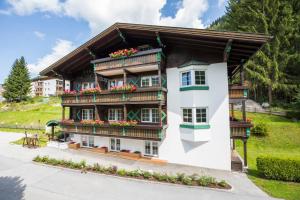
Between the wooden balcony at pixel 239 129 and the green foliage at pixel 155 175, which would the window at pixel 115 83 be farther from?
the wooden balcony at pixel 239 129

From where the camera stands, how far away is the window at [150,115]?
15.0m

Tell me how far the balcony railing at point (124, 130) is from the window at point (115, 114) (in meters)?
1.86

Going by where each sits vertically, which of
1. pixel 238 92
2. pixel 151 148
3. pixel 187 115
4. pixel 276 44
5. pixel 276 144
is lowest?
pixel 276 144

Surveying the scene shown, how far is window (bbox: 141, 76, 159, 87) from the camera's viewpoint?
15.1 m

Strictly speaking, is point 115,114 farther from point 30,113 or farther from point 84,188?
point 30,113

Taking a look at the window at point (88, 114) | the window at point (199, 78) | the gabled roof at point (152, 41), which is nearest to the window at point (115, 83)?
the gabled roof at point (152, 41)

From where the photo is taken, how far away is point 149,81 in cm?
1535

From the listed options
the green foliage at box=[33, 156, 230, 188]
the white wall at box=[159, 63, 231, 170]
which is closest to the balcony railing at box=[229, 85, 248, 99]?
the white wall at box=[159, 63, 231, 170]

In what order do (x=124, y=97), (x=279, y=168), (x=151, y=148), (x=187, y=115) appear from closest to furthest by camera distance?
(x=279, y=168) → (x=187, y=115) → (x=124, y=97) → (x=151, y=148)

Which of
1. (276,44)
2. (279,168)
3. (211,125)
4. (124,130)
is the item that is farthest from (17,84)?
(276,44)

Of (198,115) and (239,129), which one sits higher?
(198,115)

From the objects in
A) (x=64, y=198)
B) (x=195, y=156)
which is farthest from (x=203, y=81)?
(x=64, y=198)

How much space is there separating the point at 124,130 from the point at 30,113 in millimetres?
40128

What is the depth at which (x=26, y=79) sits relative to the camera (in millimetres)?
56406
